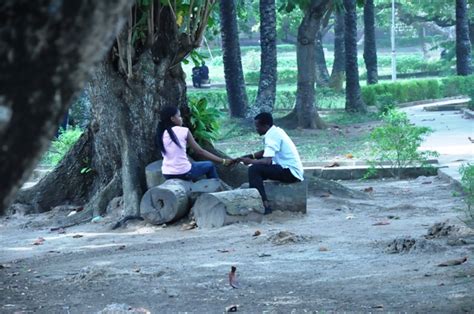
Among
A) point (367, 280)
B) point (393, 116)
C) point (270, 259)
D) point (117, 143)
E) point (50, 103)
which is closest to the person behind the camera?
point (50, 103)

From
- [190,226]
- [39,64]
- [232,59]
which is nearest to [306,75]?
[232,59]

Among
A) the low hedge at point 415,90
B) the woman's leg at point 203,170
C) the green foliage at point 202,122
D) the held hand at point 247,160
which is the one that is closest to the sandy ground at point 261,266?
the held hand at point 247,160

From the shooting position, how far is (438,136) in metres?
23.1

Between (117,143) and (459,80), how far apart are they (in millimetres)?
27204

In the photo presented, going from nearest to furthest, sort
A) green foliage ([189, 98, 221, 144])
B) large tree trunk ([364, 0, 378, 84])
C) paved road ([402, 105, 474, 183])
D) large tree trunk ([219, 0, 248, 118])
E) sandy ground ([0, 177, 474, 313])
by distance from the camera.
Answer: sandy ground ([0, 177, 474, 313])
green foliage ([189, 98, 221, 144])
paved road ([402, 105, 474, 183])
large tree trunk ([219, 0, 248, 118])
large tree trunk ([364, 0, 378, 84])

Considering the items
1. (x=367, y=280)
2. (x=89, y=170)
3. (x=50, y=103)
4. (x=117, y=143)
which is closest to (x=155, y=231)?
(x=117, y=143)

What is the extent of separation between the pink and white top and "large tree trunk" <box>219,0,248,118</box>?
15.7m

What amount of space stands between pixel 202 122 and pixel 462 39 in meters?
25.5

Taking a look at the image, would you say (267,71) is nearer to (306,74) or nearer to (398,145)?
(306,74)

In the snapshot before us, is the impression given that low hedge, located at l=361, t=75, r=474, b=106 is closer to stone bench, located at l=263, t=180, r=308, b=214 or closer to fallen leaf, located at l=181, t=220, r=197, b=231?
stone bench, located at l=263, t=180, r=308, b=214

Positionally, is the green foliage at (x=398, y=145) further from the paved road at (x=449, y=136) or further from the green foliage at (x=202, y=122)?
the green foliage at (x=202, y=122)

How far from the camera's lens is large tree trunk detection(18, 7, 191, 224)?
43.0 ft

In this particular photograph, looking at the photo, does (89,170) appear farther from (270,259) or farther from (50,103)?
(50,103)

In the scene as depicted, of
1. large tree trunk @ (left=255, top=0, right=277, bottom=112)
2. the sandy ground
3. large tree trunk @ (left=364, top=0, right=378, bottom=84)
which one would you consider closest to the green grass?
large tree trunk @ (left=255, top=0, right=277, bottom=112)
